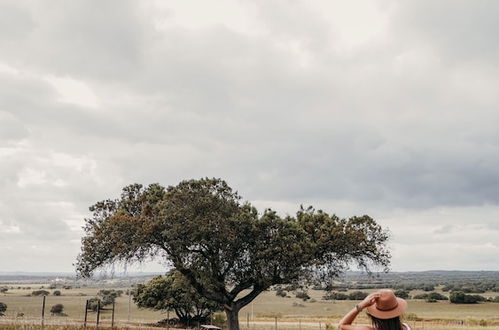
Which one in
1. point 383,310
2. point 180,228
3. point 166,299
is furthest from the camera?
point 166,299

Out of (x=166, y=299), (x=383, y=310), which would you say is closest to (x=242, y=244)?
(x=166, y=299)

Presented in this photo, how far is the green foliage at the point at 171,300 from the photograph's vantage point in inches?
1721

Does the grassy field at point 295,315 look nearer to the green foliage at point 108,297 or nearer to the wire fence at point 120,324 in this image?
the wire fence at point 120,324

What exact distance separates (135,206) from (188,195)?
4.33 m

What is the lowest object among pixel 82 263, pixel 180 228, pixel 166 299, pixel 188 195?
pixel 166 299

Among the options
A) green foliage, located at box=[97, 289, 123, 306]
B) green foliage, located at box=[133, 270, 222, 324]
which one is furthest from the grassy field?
green foliage, located at box=[97, 289, 123, 306]

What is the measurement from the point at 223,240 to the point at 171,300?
1711 cm

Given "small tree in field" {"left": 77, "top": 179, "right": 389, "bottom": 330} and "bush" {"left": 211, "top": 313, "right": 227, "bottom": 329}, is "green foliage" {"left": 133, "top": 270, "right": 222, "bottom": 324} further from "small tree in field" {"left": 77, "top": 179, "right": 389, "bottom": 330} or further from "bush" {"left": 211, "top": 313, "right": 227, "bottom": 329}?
"small tree in field" {"left": 77, "top": 179, "right": 389, "bottom": 330}

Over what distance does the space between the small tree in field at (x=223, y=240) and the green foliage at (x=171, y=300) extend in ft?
41.0

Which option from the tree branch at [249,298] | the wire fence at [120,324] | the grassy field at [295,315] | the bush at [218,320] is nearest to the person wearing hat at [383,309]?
the wire fence at [120,324]

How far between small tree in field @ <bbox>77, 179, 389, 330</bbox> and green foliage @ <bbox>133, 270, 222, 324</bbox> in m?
12.5

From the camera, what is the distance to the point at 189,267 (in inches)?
1206

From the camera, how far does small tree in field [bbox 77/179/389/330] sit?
28.9 meters

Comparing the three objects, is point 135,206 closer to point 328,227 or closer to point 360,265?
point 328,227
